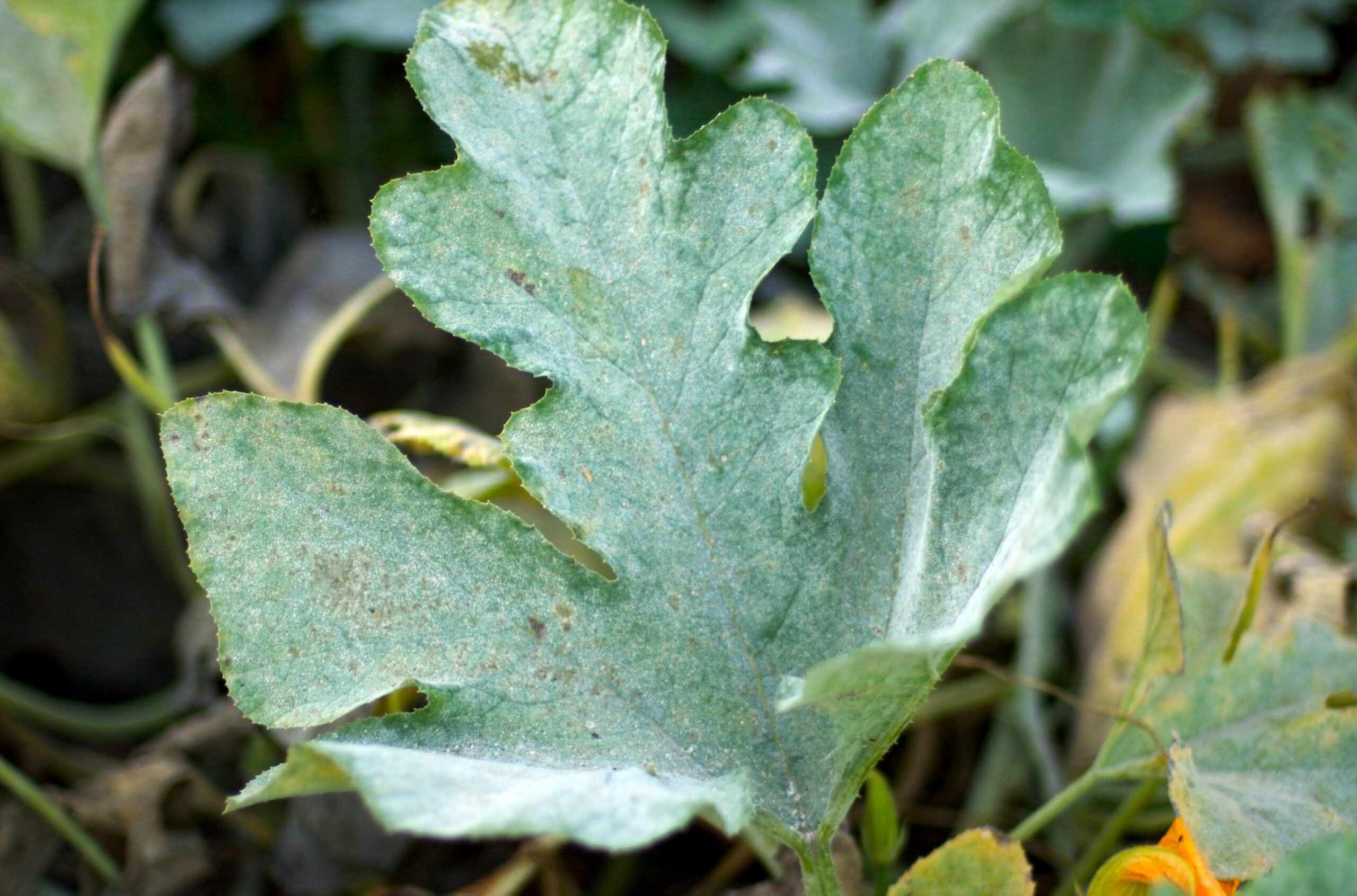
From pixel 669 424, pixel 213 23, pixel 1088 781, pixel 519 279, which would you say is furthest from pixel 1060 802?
pixel 213 23

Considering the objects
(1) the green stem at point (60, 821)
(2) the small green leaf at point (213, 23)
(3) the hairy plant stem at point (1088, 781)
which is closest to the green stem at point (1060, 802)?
(3) the hairy plant stem at point (1088, 781)

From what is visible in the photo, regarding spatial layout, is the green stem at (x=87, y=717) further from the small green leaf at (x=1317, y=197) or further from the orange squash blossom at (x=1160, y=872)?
the small green leaf at (x=1317, y=197)

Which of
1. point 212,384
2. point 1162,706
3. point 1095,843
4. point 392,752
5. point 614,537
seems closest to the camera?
point 392,752

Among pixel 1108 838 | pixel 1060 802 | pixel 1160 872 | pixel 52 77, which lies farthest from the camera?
pixel 52 77

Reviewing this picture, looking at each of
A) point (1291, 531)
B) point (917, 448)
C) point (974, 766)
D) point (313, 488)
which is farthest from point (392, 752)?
point (1291, 531)

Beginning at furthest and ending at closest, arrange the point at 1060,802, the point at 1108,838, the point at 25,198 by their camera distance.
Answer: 1. the point at 25,198
2. the point at 1108,838
3. the point at 1060,802

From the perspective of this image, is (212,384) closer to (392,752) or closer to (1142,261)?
(392,752)

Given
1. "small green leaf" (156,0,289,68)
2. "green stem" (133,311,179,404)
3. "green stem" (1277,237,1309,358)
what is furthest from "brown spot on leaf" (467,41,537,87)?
"green stem" (1277,237,1309,358)

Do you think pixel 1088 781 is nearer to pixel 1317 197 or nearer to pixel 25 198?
pixel 1317 197
